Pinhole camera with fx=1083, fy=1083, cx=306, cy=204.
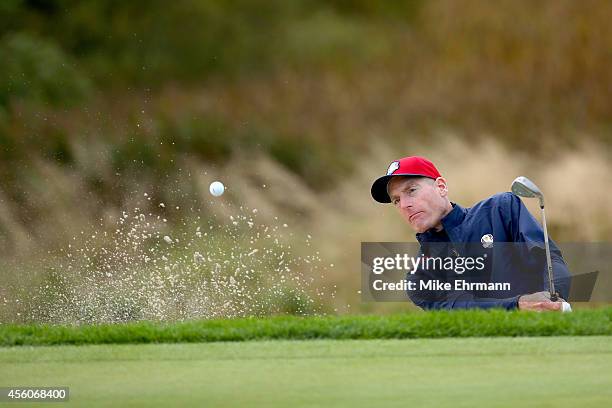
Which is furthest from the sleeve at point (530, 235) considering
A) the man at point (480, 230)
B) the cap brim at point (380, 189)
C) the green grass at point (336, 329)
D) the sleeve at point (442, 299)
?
the green grass at point (336, 329)

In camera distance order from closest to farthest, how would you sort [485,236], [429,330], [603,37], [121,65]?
[429,330] → [485,236] → [603,37] → [121,65]

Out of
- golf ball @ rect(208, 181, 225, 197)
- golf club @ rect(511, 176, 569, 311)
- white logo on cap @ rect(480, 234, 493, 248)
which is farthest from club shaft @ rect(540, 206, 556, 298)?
golf ball @ rect(208, 181, 225, 197)

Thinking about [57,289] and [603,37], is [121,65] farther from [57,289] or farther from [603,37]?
[603,37]

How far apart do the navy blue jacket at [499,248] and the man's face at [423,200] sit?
54 mm

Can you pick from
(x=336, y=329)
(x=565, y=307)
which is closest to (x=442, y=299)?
(x=565, y=307)

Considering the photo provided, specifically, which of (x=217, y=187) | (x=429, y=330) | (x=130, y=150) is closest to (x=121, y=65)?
(x=130, y=150)

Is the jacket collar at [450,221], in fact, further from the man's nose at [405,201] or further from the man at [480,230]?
the man's nose at [405,201]

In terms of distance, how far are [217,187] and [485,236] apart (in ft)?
7.96

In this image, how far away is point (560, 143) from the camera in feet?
24.4

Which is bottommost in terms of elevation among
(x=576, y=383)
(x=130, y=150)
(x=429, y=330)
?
(x=576, y=383)

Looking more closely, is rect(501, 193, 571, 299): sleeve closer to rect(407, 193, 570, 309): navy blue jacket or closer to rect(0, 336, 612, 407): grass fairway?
rect(407, 193, 570, 309): navy blue jacket

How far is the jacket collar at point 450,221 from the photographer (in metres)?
5.02

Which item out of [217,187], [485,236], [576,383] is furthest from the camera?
[217,187]

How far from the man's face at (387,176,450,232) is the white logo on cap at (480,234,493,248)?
21 centimetres
